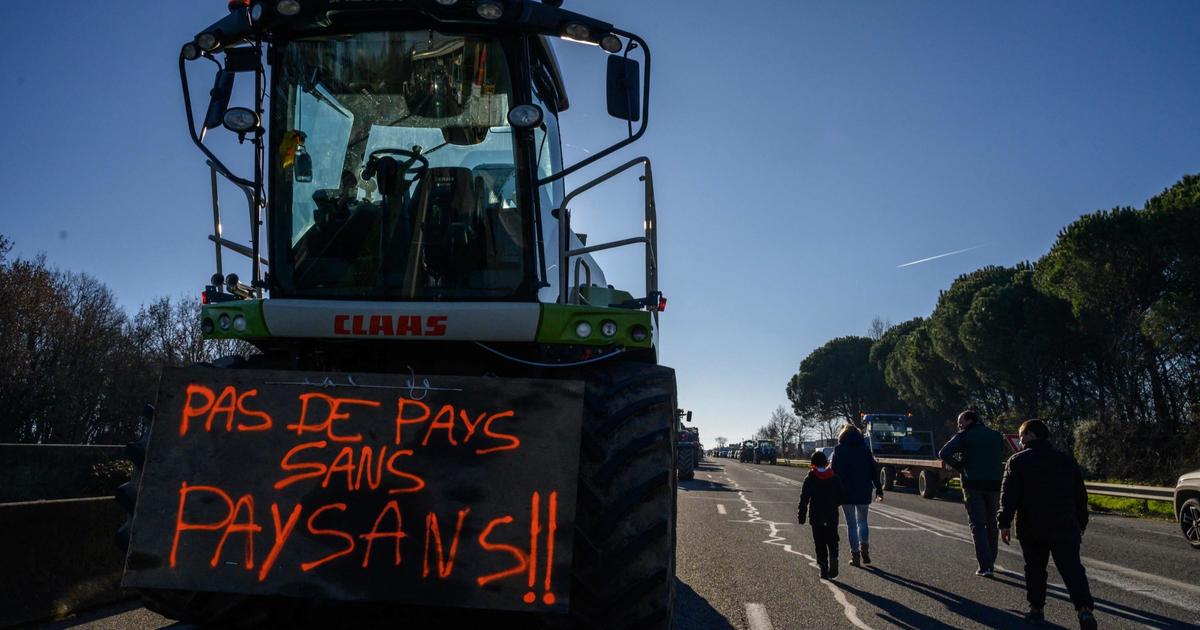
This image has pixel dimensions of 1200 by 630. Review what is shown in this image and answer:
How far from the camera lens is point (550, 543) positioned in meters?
3.21

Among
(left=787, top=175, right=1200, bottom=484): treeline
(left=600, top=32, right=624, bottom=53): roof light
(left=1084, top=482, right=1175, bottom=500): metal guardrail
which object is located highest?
(left=787, top=175, right=1200, bottom=484): treeline

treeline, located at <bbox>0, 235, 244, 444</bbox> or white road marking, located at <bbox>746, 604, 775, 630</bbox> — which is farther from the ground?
treeline, located at <bbox>0, 235, 244, 444</bbox>

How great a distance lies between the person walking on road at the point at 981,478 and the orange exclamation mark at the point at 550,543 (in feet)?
23.5

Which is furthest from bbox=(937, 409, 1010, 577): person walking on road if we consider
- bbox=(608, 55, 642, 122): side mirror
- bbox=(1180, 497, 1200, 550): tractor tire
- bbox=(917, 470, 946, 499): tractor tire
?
bbox=(917, 470, 946, 499): tractor tire

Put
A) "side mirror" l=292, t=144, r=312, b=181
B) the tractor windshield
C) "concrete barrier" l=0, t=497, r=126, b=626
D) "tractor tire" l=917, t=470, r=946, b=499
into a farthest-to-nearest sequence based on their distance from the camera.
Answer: "tractor tire" l=917, t=470, r=946, b=499 → "concrete barrier" l=0, t=497, r=126, b=626 → "side mirror" l=292, t=144, r=312, b=181 → the tractor windshield

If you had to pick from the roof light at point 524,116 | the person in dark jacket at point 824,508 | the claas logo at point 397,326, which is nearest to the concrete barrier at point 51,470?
the claas logo at point 397,326

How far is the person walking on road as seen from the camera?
910 cm

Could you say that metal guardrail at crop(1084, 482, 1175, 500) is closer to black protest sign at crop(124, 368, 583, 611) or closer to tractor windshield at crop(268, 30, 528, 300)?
tractor windshield at crop(268, 30, 528, 300)

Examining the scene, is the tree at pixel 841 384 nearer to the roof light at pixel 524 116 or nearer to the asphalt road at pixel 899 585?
the asphalt road at pixel 899 585

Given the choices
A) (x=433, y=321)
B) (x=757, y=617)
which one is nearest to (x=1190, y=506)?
(x=757, y=617)

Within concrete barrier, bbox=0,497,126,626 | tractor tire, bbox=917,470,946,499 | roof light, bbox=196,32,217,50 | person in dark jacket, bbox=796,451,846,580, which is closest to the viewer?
roof light, bbox=196,32,217,50

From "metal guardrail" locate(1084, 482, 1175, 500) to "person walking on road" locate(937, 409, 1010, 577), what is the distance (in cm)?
1144

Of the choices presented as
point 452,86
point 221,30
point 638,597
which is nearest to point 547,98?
point 452,86

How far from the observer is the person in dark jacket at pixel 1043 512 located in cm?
656
